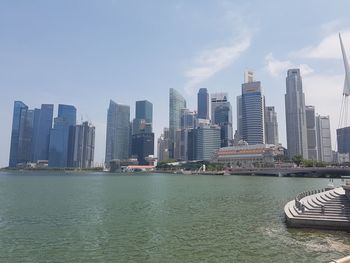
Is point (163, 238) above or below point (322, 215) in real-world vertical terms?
below

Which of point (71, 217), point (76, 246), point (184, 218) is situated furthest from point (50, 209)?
point (76, 246)

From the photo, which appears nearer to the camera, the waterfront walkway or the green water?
the green water

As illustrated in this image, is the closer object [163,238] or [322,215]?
[163,238]

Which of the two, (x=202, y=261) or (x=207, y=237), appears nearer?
(x=202, y=261)

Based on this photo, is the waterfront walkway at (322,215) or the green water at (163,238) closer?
the green water at (163,238)

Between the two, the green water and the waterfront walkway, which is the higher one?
the waterfront walkway

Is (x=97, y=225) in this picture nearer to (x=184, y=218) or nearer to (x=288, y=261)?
(x=184, y=218)

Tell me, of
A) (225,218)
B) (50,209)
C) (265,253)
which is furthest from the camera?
(50,209)

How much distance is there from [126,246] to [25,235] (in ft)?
35.0

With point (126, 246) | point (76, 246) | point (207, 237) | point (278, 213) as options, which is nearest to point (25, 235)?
point (76, 246)

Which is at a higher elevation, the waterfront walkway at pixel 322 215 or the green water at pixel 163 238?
the waterfront walkway at pixel 322 215

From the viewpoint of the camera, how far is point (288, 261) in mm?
23125

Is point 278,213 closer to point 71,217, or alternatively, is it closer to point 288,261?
point 288,261

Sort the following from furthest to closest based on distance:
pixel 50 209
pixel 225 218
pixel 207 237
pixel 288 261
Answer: pixel 50 209, pixel 225 218, pixel 207 237, pixel 288 261
